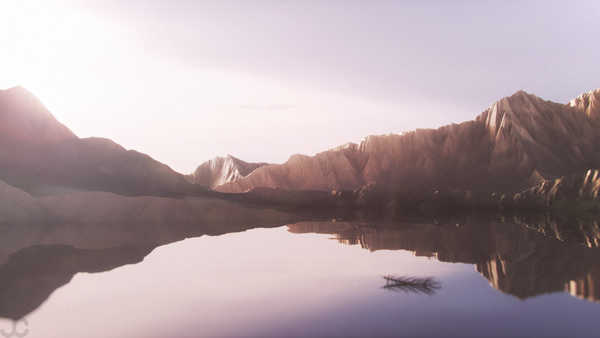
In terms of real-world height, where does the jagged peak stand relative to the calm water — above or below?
above

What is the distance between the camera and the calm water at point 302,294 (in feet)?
28.2

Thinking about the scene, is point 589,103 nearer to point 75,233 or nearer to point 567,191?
point 567,191

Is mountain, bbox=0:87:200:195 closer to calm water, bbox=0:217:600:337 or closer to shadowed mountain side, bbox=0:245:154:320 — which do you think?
shadowed mountain side, bbox=0:245:154:320

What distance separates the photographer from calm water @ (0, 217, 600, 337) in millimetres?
8586

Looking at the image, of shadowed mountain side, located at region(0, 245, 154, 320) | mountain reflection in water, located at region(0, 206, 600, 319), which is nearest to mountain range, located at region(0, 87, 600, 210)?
mountain reflection in water, located at region(0, 206, 600, 319)

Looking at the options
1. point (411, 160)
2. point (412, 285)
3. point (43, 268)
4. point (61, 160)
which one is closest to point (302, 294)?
point (412, 285)

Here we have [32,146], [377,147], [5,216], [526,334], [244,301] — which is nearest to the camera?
[526,334]

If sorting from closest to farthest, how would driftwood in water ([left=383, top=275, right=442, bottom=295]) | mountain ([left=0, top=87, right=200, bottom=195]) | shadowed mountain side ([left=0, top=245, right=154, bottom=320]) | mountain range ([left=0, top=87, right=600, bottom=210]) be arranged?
shadowed mountain side ([left=0, top=245, right=154, bottom=320]), driftwood in water ([left=383, top=275, right=442, bottom=295]), mountain ([left=0, top=87, right=200, bottom=195]), mountain range ([left=0, top=87, right=600, bottom=210])

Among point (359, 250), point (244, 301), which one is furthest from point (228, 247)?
point (244, 301)

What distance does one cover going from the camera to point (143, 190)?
225ft

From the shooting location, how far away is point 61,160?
2544 inches

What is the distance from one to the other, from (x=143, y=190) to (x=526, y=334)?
226 ft

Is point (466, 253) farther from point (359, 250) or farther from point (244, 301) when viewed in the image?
point (244, 301)
